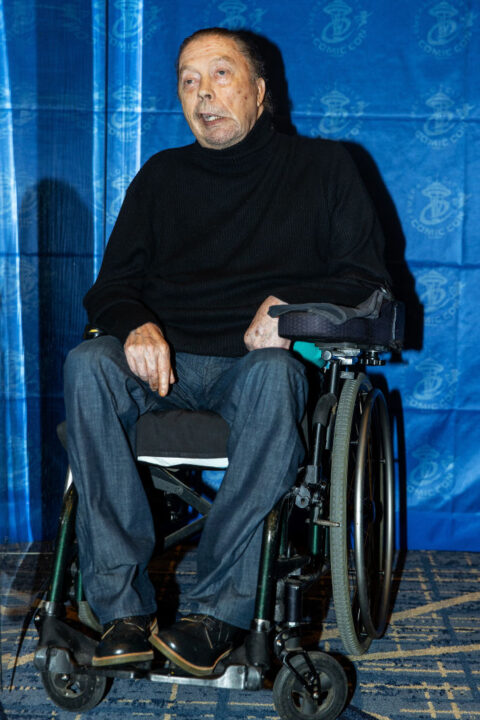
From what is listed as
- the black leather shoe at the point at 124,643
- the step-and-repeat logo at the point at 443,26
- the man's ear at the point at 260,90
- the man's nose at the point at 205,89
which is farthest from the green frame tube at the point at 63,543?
the step-and-repeat logo at the point at 443,26

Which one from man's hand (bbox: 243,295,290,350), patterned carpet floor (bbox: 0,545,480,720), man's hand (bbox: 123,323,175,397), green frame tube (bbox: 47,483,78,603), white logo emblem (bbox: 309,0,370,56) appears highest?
white logo emblem (bbox: 309,0,370,56)

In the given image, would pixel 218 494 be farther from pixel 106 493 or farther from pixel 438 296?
pixel 438 296

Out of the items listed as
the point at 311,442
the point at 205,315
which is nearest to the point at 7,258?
the point at 205,315

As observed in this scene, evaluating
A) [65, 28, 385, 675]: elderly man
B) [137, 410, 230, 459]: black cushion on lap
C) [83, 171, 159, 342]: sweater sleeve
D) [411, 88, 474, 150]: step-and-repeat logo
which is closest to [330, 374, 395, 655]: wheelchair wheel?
[65, 28, 385, 675]: elderly man

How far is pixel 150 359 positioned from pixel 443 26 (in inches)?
60.6

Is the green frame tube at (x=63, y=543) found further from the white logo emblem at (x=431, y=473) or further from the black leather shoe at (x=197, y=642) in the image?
the white logo emblem at (x=431, y=473)

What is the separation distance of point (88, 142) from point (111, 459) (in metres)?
1.35

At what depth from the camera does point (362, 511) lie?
1.60m

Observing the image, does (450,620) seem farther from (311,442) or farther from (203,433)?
(203,433)

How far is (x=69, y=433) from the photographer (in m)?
1.53

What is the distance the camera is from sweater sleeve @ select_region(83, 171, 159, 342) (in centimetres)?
177

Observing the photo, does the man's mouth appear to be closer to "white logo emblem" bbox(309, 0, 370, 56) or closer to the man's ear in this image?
the man's ear

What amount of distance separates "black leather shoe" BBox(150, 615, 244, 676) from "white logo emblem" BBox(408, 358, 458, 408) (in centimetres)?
129

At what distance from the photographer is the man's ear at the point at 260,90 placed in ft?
6.57
